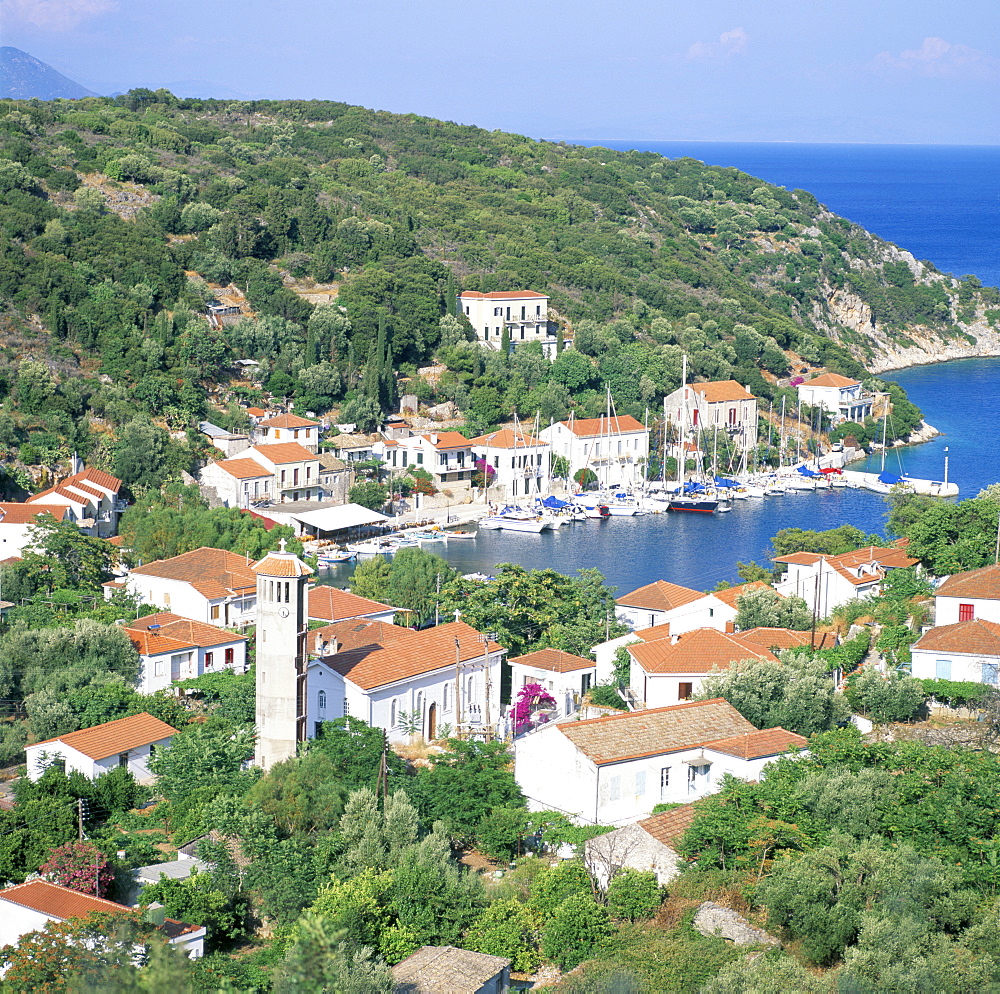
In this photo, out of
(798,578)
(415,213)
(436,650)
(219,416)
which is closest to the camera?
(436,650)

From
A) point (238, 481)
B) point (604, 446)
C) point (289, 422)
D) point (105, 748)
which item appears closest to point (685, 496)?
point (604, 446)

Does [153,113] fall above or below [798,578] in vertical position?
above

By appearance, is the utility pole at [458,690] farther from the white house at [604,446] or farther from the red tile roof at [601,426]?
the red tile roof at [601,426]

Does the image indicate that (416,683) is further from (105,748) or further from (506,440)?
(506,440)

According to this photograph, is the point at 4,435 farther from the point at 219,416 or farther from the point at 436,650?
the point at 436,650

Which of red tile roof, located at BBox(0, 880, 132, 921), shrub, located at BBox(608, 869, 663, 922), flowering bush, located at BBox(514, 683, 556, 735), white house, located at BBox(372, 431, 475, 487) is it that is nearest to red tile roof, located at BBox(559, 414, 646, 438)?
white house, located at BBox(372, 431, 475, 487)

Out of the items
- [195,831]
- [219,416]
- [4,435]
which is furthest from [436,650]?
[219,416]

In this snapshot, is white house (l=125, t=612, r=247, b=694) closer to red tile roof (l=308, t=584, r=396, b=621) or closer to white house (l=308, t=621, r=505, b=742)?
red tile roof (l=308, t=584, r=396, b=621)
